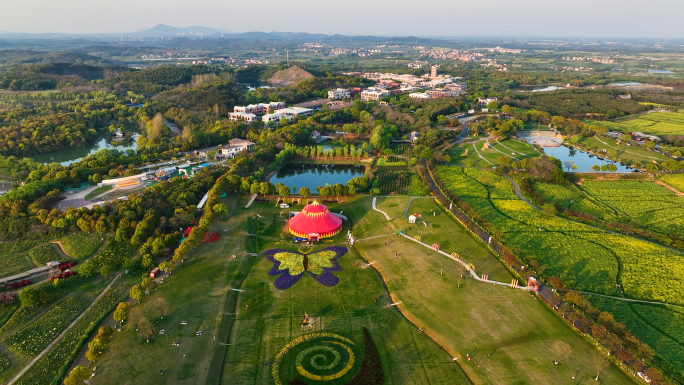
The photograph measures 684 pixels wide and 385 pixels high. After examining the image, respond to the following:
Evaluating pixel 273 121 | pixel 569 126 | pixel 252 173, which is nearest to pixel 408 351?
pixel 252 173

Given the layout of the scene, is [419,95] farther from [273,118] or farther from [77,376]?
[77,376]

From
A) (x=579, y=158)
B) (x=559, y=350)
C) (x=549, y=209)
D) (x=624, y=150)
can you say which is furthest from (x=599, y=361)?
(x=624, y=150)

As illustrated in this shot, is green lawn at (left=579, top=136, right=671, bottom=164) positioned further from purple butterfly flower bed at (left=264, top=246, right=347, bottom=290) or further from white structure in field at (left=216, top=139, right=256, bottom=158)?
white structure in field at (left=216, top=139, right=256, bottom=158)

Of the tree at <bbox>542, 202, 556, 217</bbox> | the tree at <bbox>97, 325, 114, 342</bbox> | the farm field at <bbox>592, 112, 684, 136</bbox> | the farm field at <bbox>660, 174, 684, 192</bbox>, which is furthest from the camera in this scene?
the farm field at <bbox>592, 112, 684, 136</bbox>

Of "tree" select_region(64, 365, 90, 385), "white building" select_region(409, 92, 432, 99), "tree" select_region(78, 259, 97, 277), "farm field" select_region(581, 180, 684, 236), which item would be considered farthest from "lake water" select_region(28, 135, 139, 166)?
"white building" select_region(409, 92, 432, 99)

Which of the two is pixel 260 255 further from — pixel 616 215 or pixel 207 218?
pixel 616 215

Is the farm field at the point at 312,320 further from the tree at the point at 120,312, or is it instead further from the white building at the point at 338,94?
the white building at the point at 338,94

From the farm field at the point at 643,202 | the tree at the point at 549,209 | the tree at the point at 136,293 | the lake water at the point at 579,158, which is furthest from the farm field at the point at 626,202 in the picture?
the tree at the point at 136,293
